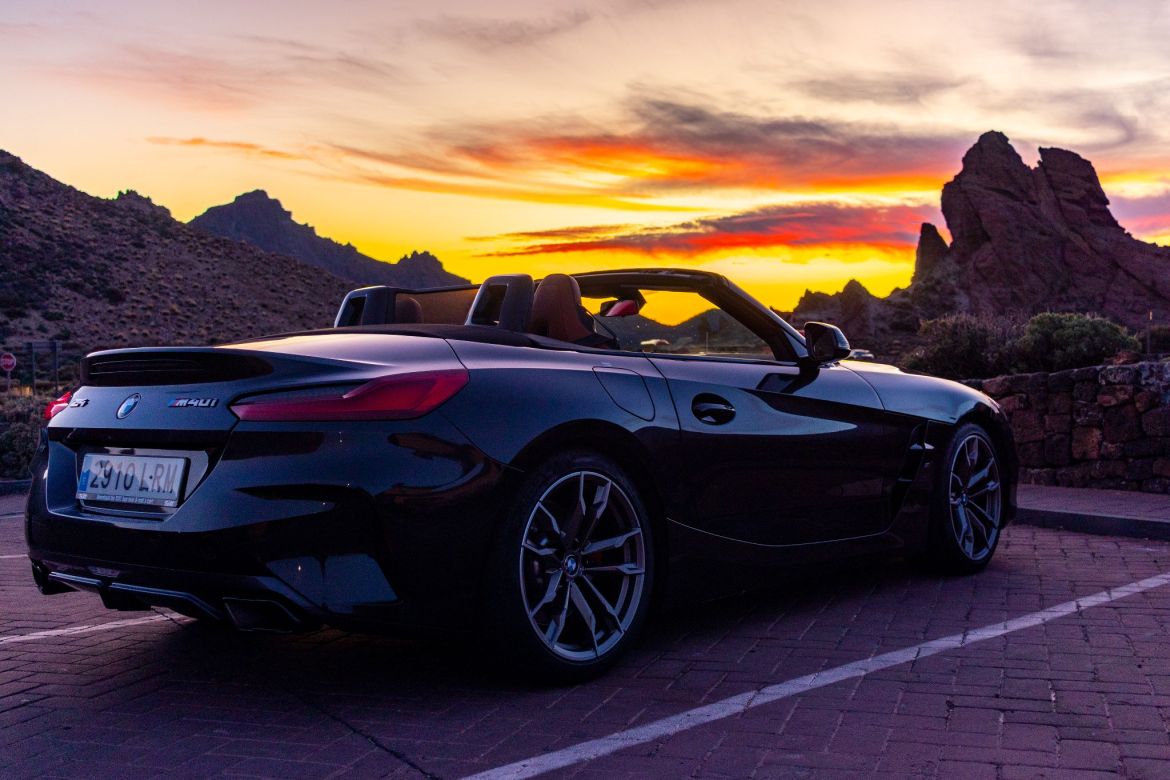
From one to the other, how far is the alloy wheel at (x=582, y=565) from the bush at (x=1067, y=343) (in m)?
10.8

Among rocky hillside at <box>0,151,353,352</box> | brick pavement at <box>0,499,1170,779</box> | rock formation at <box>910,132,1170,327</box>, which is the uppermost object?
rock formation at <box>910,132,1170,327</box>

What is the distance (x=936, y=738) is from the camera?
146 inches

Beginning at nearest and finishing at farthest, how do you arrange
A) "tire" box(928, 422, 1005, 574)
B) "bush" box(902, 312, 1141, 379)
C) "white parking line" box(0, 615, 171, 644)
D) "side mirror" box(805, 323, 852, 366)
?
"white parking line" box(0, 615, 171, 644) < "side mirror" box(805, 323, 852, 366) < "tire" box(928, 422, 1005, 574) < "bush" box(902, 312, 1141, 379)

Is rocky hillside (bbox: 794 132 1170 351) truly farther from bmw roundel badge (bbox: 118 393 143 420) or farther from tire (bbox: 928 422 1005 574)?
bmw roundel badge (bbox: 118 393 143 420)

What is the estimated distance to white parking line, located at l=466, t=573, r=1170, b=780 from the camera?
3.48m

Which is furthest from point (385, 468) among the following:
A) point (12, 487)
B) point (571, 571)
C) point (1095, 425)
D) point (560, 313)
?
point (12, 487)

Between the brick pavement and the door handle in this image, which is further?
the door handle

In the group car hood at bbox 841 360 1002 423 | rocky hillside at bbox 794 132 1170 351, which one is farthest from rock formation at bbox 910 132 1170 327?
car hood at bbox 841 360 1002 423

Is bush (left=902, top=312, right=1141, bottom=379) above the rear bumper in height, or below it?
above

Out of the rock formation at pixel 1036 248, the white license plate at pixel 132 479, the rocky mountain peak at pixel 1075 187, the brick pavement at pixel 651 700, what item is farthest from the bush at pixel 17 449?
the rocky mountain peak at pixel 1075 187

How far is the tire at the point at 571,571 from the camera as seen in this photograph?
4.08m

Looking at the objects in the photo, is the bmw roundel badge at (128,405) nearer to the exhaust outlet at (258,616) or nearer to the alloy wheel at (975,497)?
the exhaust outlet at (258,616)

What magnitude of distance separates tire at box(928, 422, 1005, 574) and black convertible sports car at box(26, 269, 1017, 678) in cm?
77

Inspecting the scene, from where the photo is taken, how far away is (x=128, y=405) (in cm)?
422
